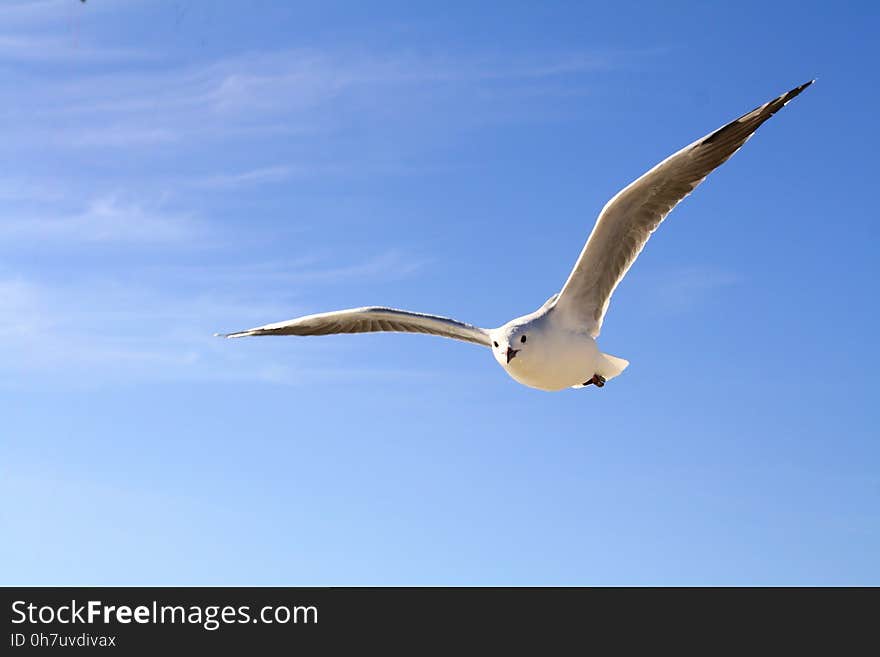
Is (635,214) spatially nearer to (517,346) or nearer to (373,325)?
(517,346)

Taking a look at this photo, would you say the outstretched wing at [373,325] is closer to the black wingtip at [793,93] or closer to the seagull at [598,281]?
the seagull at [598,281]

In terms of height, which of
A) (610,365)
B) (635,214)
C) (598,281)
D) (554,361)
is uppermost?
(635,214)

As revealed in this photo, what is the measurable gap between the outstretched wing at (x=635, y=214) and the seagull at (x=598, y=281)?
0.04 ft

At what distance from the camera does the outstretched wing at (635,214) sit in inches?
515

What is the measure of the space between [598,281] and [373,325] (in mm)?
4424

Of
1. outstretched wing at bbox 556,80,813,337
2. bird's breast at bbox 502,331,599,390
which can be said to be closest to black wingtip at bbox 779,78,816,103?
outstretched wing at bbox 556,80,813,337

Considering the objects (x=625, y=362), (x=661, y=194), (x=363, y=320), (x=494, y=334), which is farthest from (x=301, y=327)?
(x=661, y=194)

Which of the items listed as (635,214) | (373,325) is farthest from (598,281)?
(373,325)

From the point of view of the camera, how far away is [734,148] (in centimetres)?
1328

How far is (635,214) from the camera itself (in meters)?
13.5

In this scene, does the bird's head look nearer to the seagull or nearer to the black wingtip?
the seagull

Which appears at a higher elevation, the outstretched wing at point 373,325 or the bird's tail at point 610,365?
the outstretched wing at point 373,325

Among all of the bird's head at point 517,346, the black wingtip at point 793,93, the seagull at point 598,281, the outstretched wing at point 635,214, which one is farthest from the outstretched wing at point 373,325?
the black wingtip at point 793,93

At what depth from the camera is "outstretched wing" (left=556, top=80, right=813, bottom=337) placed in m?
13.1
